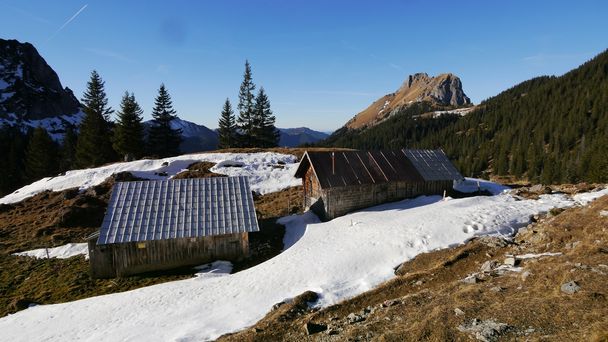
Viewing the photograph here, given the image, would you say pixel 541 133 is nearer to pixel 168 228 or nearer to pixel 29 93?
pixel 168 228

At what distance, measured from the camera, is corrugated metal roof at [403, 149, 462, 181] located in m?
28.9

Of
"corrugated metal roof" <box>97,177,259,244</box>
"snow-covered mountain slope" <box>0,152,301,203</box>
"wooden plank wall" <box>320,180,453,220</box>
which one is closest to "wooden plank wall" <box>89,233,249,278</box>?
"corrugated metal roof" <box>97,177,259,244</box>

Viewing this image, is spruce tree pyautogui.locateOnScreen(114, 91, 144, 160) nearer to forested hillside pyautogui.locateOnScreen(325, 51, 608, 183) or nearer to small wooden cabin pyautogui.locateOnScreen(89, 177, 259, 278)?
small wooden cabin pyautogui.locateOnScreen(89, 177, 259, 278)

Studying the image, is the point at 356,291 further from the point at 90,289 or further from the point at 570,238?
the point at 90,289

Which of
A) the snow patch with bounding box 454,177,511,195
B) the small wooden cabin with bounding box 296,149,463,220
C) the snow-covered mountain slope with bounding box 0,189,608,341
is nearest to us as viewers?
the snow-covered mountain slope with bounding box 0,189,608,341

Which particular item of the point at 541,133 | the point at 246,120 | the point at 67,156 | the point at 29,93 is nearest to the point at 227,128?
the point at 246,120

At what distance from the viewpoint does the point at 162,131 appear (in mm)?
62375

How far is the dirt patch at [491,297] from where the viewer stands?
8.45 metres

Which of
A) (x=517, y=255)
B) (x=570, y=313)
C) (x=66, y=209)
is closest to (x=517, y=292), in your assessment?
(x=570, y=313)

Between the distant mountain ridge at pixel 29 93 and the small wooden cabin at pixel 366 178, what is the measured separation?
134 meters

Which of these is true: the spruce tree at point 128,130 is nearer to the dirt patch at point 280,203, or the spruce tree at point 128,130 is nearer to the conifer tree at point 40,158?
the conifer tree at point 40,158

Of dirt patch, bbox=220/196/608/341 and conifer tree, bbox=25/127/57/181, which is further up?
conifer tree, bbox=25/127/57/181

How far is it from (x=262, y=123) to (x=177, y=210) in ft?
153

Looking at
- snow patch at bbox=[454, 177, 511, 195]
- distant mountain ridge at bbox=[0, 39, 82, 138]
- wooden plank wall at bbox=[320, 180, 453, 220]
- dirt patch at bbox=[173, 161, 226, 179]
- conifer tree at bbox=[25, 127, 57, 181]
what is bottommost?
snow patch at bbox=[454, 177, 511, 195]
